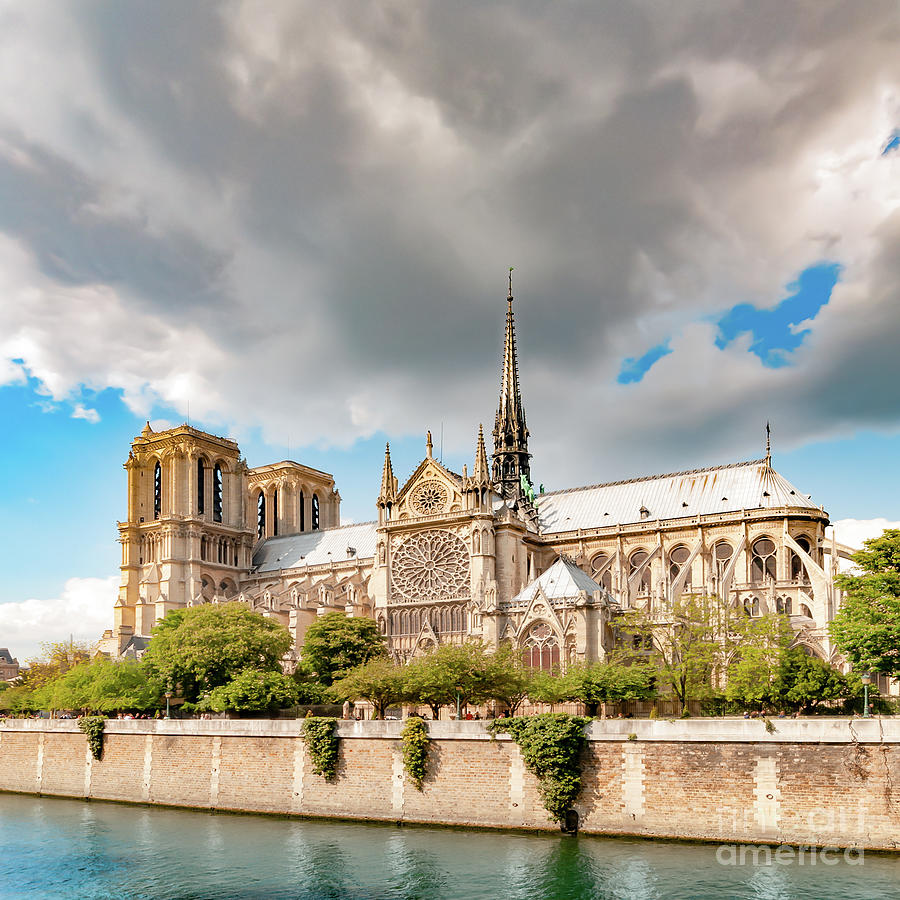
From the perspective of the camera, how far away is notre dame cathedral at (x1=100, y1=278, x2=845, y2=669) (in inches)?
2473

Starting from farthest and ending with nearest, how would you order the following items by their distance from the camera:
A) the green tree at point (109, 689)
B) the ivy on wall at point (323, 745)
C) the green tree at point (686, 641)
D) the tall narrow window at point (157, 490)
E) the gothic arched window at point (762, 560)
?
the tall narrow window at point (157, 490)
the gothic arched window at point (762, 560)
the green tree at point (109, 689)
the green tree at point (686, 641)
the ivy on wall at point (323, 745)

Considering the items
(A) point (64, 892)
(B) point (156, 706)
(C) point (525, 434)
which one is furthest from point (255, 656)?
(C) point (525, 434)

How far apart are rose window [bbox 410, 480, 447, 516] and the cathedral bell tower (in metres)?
8.33

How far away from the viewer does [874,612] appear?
42.3m

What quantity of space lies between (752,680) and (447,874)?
70.8 ft

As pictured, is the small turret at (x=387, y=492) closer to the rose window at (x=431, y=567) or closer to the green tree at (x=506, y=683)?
the rose window at (x=431, y=567)

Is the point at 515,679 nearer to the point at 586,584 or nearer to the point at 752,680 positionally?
the point at 752,680

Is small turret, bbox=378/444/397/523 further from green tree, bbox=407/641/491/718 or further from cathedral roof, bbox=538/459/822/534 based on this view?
green tree, bbox=407/641/491/718

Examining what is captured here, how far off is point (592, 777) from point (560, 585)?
25320 millimetres

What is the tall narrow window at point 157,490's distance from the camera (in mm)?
97500

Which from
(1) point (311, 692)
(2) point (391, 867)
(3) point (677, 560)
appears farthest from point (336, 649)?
(2) point (391, 867)

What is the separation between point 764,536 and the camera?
68.2m

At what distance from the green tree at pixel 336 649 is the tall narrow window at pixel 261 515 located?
48.4 m

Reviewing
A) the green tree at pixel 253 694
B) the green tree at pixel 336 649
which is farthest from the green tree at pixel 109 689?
the green tree at pixel 336 649
